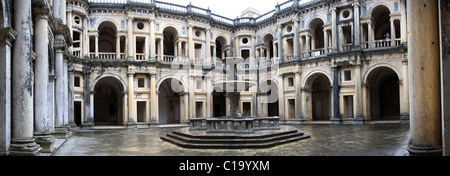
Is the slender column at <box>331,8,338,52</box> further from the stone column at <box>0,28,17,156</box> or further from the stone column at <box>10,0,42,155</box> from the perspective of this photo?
the stone column at <box>0,28,17,156</box>

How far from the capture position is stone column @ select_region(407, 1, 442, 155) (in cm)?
793

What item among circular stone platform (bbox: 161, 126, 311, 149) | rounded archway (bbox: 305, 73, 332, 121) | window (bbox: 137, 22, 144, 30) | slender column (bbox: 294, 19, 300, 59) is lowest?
circular stone platform (bbox: 161, 126, 311, 149)

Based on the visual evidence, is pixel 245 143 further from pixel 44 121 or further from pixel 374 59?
pixel 374 59

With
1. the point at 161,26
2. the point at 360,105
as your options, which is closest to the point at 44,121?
the point at 161,26

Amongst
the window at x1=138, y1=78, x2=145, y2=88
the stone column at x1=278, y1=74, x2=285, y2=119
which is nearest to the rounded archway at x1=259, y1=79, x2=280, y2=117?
the stone column at x1=278, y1=74, x2=285, y2=119

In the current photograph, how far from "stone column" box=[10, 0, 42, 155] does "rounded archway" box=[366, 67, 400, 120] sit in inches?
1019

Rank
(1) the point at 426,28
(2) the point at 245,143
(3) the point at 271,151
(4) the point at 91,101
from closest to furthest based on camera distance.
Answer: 1. (1) the point at 426,28
2. (3) the point at 271,151
3. (2) the point at 245,143
4. (4) the point at 91,101

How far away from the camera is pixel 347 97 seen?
1089 inches

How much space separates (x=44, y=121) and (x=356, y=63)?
21971 millimetres

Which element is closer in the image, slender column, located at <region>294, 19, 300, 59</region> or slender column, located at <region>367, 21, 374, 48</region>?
slender column, located at <region>367, 21, 374, 48</region>

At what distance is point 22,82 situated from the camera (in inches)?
393

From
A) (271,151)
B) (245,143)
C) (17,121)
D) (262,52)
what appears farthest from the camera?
(262,52)

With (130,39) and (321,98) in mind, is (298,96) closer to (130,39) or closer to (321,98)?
(321,98)

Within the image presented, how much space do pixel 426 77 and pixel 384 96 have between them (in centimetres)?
2507
